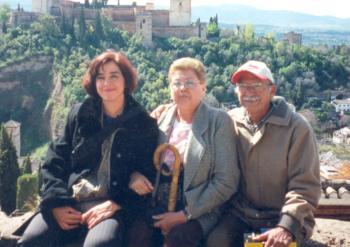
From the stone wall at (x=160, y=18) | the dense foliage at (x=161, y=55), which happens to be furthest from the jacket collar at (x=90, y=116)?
the stone wall at (x=160, y=18)

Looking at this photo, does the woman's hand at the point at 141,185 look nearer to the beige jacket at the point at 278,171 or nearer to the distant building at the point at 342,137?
the beige jacket at the point at 278,171

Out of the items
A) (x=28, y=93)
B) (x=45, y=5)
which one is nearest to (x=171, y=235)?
(x=28, y=93)

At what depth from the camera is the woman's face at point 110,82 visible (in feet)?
13.7

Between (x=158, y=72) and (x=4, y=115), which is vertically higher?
(x=158, y=72)

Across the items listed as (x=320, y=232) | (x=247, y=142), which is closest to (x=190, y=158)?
(x=247, y=142)

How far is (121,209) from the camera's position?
4039mm

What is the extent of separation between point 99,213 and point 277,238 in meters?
1.05

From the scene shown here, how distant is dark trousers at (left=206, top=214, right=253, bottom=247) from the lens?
3.96 metres

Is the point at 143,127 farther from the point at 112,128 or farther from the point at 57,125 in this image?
the point at 57,125

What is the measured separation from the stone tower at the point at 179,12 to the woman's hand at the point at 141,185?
61.0m

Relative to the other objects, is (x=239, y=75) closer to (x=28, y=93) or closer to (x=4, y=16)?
(x=28, y=93)

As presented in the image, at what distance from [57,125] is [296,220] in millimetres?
45093

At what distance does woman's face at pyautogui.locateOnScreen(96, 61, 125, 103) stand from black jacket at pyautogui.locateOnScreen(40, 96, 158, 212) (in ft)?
0.34

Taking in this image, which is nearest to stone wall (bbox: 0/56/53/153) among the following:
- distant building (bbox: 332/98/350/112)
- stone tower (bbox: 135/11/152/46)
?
stone tower (bbox: 135/11/152/46)
